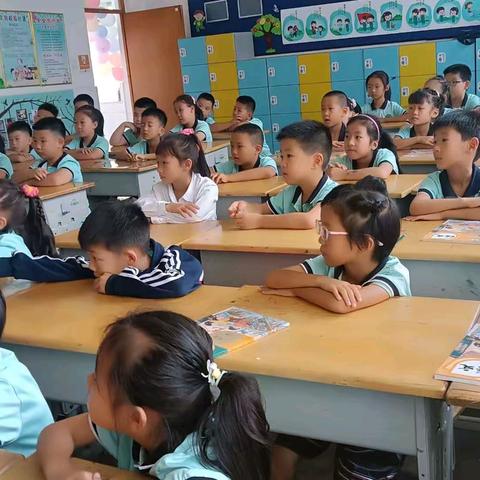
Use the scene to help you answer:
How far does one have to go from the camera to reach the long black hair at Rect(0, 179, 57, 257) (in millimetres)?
2553

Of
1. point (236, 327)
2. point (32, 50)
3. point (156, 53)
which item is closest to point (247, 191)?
point (236, 327)

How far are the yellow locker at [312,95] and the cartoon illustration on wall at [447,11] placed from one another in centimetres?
151

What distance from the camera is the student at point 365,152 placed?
147 inches

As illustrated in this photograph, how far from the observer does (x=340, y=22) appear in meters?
8.34

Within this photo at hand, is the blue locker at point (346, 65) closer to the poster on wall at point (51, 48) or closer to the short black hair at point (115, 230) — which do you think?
the poster on wall at point (51, 48)

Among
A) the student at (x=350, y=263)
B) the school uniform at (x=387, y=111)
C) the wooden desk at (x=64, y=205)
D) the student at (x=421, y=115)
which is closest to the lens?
the student at (x=350, y=263)

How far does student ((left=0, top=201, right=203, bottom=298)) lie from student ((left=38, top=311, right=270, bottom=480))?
0.89m

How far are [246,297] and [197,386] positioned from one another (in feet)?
2.91

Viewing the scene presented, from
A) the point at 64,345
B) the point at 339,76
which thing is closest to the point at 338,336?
the point at 64,345

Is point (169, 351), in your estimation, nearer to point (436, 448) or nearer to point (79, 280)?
point (436, 448)

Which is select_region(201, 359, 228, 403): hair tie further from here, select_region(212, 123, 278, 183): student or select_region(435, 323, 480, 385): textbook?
select_region(212, 123, 278, 183): student

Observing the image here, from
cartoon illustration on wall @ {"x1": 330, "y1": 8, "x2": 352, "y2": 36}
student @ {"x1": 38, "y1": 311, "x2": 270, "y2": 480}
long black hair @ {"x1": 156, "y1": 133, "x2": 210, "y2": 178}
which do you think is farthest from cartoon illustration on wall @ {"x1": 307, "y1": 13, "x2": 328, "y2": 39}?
student @ {"x1": 38, "y1": 311, "x2": 270, "y2": 480}

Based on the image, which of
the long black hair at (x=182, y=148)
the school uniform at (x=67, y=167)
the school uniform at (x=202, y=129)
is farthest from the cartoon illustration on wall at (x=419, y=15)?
the long black hair at (x=182, y=148)

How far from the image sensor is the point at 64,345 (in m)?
1.78
